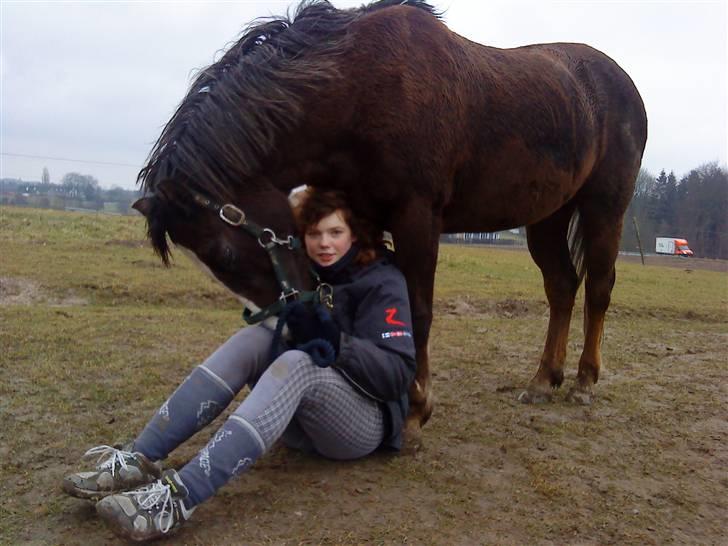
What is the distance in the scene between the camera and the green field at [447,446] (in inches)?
84.6

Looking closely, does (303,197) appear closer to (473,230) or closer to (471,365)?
(473,230)

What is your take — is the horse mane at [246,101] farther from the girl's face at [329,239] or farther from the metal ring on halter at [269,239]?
the girl's face at [329,239]

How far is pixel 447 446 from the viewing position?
2.96m

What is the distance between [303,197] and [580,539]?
66.8 inches

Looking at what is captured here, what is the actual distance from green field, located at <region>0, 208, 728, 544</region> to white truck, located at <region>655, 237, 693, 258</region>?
31618 millimetres

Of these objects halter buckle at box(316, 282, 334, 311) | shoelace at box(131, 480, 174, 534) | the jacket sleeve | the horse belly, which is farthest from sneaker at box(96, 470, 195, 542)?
the horse belly

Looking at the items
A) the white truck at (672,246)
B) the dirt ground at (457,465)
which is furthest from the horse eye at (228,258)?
the white truck at (672,246)

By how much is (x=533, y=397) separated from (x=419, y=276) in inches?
61.9

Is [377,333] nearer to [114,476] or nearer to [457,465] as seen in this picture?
[457,465]

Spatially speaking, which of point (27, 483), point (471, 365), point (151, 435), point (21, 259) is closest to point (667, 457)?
point (471, 365)

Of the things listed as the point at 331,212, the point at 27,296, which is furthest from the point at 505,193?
the point at 27,296

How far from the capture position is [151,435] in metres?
2.26

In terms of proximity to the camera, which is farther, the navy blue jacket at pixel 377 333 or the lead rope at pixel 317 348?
the navy blue jacket at pixel 377 333

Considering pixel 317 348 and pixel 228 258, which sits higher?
pixel 228 258
